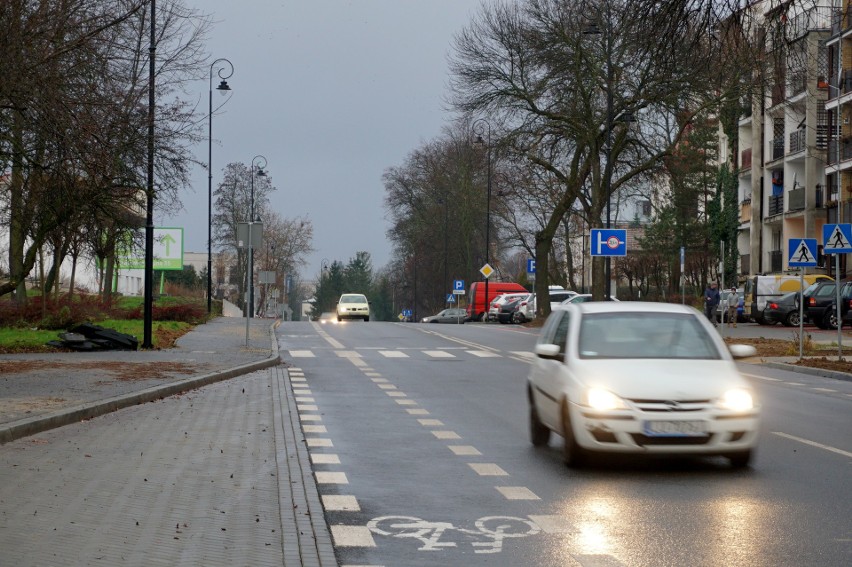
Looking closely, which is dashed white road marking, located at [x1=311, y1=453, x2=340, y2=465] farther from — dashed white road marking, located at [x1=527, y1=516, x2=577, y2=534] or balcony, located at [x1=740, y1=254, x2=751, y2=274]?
balcony, located at [x1=740, y1=254, x2=751, y2=274]

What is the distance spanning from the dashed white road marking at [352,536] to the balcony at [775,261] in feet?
212

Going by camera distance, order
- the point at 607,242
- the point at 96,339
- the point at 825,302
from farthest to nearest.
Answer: the point at 607,242 → the point at 825,302 → the point at 96,339

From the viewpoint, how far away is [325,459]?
39.7ft

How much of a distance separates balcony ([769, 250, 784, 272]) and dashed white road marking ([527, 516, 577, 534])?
63877mm

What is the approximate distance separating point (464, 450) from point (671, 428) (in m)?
2.52

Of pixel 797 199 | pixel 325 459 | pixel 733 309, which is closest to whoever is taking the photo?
pixel 325 459

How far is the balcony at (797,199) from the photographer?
6600 cm

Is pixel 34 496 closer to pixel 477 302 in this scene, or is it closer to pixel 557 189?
pixel 557 189

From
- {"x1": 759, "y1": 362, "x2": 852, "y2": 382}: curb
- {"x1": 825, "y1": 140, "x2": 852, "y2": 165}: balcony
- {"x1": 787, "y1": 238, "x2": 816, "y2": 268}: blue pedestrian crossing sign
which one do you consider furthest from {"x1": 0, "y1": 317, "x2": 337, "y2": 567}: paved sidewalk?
{"x1": 825, "y1": 140, "x2": 852, "y2": 165}: balcony

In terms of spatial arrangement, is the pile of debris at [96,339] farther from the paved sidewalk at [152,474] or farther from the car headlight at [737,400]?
the car headlight at [737,400]

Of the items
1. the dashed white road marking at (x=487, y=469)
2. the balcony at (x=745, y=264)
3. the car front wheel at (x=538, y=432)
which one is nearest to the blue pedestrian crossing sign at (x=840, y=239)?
the car front wheel at (x=538, y=432)

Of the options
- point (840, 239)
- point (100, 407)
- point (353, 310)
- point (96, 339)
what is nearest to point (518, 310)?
point (353, 310)

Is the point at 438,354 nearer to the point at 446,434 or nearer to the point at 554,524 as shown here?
the point at 446,434

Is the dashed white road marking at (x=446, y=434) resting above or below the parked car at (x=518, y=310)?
below
